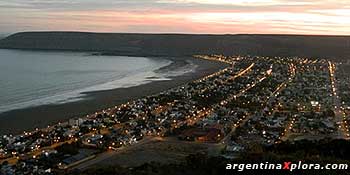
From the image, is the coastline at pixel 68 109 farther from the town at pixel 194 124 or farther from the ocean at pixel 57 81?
the ocean at pixel 57 81

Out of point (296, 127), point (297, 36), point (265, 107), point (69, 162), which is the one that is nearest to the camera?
point (69, 162)

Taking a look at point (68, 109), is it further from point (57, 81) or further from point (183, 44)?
point (183, 44)

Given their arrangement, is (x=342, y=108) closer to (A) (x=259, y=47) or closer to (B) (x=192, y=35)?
(A) (x=259, y=47)

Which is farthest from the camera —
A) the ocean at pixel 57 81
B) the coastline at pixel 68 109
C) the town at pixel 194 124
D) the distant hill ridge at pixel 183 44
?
the distant hill ridge at pixel 183 44

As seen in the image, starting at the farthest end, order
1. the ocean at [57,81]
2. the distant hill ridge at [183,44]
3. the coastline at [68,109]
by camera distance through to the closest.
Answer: the distant hill ridge at [183,44] < the ocean at [57,81] < the coastline at [68,109]

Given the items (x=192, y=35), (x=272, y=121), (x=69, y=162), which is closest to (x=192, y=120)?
(x=272, y=121)

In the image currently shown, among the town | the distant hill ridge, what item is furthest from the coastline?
the distant hill ridge

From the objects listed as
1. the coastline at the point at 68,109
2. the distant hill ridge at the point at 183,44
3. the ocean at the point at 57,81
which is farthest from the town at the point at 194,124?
the distant hill ridge at the point at 183,44
